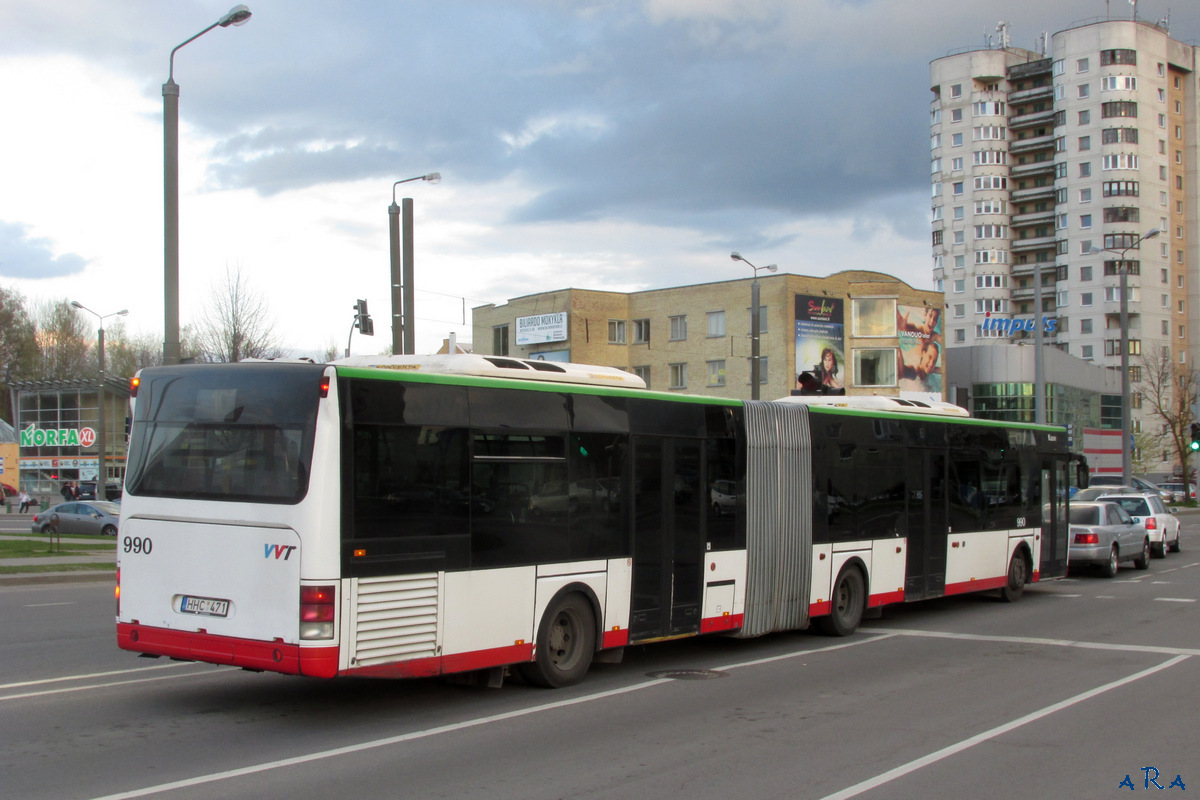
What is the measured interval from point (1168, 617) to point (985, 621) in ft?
9.24

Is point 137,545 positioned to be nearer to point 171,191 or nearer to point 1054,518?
point 171,191

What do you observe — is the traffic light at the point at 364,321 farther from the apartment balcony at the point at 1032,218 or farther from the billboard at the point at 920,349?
the apartment balcony at the point at 1032,218

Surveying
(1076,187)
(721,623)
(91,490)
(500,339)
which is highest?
(1076,187)

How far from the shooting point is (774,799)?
21.8 feet

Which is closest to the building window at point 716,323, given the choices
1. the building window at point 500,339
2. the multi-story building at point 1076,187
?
the building window at point 500,339

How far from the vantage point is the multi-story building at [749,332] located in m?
63.6

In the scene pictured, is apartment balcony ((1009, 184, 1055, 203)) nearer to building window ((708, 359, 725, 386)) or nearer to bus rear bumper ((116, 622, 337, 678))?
building window ((708, 359, 725, 386))

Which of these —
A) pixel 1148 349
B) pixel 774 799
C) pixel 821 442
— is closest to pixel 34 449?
pixel 821 442

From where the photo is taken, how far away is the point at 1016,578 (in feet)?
60.8

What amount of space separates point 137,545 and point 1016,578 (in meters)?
14.5

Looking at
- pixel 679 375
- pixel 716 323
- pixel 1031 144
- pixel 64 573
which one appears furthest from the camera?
pixel 1031 144

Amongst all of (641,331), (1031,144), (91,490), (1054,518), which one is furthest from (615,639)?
(1031,144)

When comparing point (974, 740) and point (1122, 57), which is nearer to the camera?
point (974, 740)

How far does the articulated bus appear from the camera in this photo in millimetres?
8164
